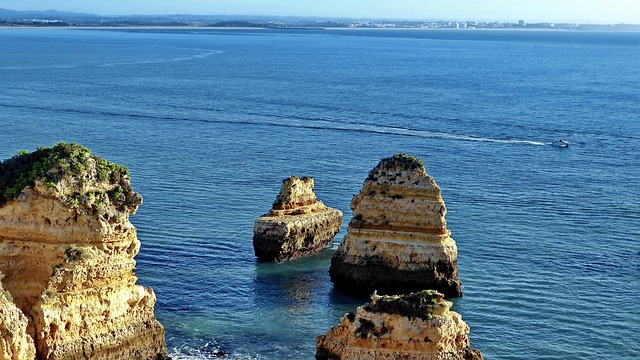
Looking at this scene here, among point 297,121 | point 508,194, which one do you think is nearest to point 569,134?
point 297,121

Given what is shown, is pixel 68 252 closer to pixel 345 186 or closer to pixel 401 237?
pixel 401 237

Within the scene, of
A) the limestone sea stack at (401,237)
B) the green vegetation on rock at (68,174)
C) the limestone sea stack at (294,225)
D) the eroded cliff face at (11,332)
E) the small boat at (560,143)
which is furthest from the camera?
the small boat at (560,143)

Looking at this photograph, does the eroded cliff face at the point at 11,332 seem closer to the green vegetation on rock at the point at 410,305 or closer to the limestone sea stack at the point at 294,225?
the green vegetation on rock at the point at 410,305

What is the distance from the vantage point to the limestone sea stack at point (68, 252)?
36.9 metres

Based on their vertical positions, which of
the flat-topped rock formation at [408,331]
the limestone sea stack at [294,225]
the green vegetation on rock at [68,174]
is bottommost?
the limestone sea stack at [294,225]

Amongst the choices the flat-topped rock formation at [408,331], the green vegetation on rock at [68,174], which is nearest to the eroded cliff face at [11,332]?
the green vegetation on rock at [68,174]

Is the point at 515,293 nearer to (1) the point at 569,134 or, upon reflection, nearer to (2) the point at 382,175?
(2) the point at 382,175

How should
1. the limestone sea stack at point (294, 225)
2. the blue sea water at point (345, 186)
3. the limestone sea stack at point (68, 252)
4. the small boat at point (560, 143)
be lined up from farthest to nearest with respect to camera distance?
the small boat at point (560, 143) → the limestone sea stack at point (294, 225) → the blue sea water at point (345, 186) → the limestone sea stack at point (68, 252)

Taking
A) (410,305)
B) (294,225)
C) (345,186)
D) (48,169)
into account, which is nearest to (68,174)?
(48,169)

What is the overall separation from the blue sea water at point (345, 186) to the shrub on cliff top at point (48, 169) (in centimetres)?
970

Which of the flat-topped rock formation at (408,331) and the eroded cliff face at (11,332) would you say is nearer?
the eroded cliff face at (11,332)

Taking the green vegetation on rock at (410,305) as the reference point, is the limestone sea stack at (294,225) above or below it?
below

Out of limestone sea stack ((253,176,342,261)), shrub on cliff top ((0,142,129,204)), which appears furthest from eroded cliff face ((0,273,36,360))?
limestone sea stack ((253,176,342,261))

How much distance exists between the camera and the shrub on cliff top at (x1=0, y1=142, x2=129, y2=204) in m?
37.8
